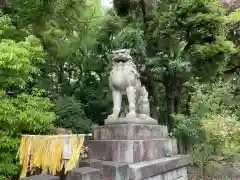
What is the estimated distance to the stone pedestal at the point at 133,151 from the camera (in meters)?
5.21

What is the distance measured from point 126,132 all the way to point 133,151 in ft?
1.43

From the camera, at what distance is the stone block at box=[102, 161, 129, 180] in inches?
194

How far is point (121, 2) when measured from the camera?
10.7 metres

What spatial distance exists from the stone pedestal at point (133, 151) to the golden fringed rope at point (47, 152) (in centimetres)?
67

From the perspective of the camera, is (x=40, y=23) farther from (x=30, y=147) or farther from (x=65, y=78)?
(x=65, y=78)

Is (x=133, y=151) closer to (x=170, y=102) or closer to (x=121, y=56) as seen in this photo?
(x=121, y=56)

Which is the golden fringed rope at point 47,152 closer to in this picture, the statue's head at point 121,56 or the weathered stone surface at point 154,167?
the weathered stone surface at point 154,167

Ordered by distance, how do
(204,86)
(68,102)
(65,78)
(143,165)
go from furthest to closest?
(65,78), (204,86), (68,102), (143,165)

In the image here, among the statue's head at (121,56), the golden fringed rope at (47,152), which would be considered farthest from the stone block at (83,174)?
the statue's head at (121,56)

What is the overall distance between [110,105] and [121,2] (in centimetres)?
404

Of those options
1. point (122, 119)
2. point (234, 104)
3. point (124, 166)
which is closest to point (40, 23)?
point (122, 119)

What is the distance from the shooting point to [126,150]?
5.47 meters

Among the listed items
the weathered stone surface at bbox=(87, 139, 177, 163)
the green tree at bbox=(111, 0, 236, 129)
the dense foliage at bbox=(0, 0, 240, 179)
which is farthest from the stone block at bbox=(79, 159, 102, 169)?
the green tree at bbox=(111, 0, 236, 129)

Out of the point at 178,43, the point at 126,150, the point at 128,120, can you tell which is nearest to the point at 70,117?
the point at 128,120
